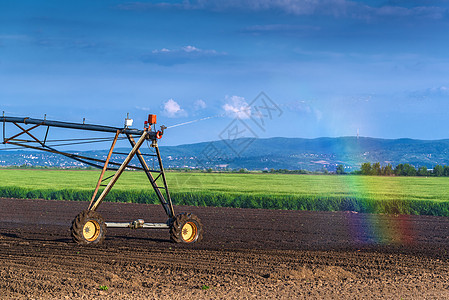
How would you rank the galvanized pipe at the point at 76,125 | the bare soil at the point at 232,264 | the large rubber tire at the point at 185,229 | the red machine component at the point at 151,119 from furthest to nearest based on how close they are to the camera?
1. the large rubber tire at the point at 185,229
2. the red machine component at the point at 151,119
3. the galvanized pipe at the point at 76,125
4. the bare soil at the point at 232,264

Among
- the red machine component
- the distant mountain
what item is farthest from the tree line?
the red machine component

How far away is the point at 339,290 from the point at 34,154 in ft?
383

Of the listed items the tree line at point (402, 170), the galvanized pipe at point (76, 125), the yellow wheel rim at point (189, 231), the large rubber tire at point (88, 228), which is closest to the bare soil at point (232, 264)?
the large rubber tire at point (88, 228)

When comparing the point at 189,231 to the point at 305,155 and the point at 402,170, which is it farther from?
the point at 402,170

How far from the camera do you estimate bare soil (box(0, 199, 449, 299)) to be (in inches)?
416

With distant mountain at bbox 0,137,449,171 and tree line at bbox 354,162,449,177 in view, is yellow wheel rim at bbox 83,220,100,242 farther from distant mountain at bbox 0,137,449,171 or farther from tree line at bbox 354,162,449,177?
tree line at bbox 354,162,449,177

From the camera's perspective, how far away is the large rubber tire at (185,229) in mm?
16609

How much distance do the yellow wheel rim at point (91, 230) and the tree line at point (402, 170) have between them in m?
63.6

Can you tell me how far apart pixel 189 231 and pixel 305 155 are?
42090mm

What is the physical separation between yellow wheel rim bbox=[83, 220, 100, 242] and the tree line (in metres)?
63.6

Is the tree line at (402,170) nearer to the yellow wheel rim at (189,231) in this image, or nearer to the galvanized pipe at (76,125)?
the yellow wheel rim at (189,231)

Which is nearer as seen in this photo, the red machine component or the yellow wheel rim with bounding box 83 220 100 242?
the yellow wheel rim with bounding box 83 220 100 242

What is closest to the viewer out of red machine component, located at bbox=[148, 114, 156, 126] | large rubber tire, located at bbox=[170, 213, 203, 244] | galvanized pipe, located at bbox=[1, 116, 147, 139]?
galvanized pipe, located at bbox=[1, 116, 147, 139]

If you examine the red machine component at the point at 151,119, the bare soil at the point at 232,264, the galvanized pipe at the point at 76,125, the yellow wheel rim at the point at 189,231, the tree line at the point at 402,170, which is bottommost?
the bare soil at the point at 232,264
